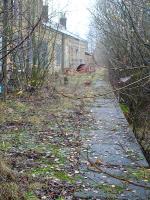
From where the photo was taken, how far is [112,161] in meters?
7.45

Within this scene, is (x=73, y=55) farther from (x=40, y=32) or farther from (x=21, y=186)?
(x=21, y=186)

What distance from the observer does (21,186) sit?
19.2ft

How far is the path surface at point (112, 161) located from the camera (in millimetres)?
5812

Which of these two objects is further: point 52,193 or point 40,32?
point 40,32

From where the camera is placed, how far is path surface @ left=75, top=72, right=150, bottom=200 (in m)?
5.81

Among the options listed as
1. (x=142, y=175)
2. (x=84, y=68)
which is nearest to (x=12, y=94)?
(x=142, y=175)

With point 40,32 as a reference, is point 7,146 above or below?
below

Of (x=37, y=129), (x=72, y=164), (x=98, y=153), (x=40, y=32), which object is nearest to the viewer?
(x=72, y=164)

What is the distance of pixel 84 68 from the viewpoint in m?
38.8

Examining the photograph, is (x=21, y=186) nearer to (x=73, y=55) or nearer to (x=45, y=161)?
(x=45, y=161)

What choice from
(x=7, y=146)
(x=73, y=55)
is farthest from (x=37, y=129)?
(x=73, y=55)

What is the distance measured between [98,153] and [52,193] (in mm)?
2309

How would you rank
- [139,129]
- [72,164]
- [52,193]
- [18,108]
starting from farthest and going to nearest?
[18,108] < [139,129] < [72,164] < [52,193]

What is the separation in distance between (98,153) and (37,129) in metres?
2.57
